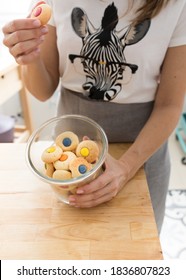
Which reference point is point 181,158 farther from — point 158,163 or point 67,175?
point 67,175

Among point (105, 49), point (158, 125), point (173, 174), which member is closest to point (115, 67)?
point (105, 49)

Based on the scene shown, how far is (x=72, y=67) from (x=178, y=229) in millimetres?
1007

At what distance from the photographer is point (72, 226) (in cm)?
48

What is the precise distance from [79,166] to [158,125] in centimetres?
23

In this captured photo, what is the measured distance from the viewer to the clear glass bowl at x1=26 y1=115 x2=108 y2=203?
0.45 m

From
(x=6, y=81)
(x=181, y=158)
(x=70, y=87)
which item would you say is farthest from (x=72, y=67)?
(x=181, y=158)

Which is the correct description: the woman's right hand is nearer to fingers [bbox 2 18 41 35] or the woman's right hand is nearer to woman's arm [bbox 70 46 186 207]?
fingers [bbox 2 18 41 35]

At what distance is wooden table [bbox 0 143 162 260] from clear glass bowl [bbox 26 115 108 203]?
0.04 metres

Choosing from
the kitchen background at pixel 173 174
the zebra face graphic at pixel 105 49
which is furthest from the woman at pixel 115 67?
the kitchen background at pixel 173 174

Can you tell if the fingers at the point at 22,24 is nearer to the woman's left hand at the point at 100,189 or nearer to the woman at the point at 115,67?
the woman at the point at 115,67

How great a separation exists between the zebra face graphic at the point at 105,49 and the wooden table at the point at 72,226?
0.21 meters

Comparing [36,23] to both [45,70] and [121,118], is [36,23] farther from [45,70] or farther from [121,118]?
[121,118]

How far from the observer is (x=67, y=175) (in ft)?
1.47

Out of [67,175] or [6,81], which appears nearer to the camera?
[67,175]
